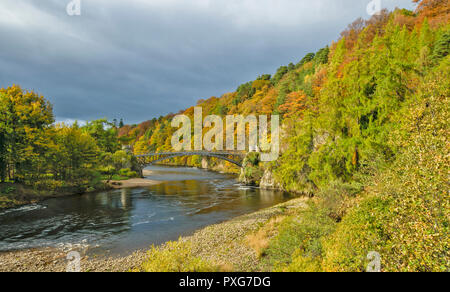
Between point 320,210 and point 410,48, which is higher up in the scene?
point 410,48

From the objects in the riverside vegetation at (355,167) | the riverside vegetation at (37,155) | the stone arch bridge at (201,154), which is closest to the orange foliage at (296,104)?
the riverside vegetation at (355,167)

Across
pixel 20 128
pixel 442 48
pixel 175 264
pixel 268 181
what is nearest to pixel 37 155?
pixel 20 128

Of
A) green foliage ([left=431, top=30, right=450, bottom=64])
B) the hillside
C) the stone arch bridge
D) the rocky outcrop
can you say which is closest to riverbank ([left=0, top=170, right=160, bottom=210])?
the stone arch bridge

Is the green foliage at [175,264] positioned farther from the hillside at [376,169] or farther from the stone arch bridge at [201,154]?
the stone arch bridge at [201,154]

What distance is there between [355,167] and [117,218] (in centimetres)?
2077

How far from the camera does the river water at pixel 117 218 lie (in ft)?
47.9

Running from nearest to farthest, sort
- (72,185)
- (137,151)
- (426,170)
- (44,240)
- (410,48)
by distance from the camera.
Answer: (426,170), (44,240), (410,48), (72,185), (137,151)

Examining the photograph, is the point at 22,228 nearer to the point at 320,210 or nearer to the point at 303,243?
the point at 303,243

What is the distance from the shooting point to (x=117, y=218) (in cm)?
2003

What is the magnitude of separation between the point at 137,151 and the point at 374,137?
11723cm

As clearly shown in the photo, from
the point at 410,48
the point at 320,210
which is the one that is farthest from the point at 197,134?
the point at 320,210

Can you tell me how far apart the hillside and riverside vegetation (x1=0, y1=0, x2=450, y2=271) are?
0.05 metres

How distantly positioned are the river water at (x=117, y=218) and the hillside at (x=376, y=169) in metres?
6.64

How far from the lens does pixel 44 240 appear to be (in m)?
14.8
